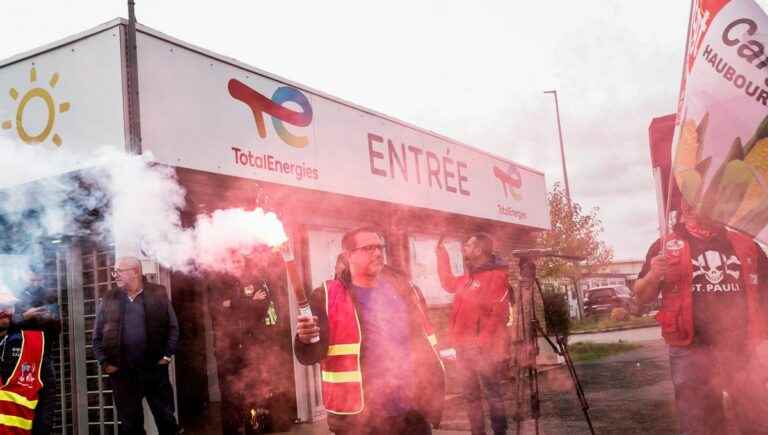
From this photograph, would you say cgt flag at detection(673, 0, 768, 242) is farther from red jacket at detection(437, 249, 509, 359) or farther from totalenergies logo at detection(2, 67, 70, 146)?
totalenergies logo at detection(2, 67, 70, 146)

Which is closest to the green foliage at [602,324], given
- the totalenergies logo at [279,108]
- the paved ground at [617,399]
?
the paved ground at [617,399]

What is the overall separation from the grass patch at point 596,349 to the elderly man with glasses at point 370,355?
1141cm

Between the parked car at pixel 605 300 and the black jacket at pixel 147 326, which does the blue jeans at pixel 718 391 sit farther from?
the parked car at pixel 605 300

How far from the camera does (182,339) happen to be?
24.0 ft

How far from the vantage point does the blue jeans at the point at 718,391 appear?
14.6 ft

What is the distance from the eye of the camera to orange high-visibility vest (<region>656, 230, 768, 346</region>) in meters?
4.48

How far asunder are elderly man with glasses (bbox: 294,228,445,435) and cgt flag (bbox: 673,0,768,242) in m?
1.98

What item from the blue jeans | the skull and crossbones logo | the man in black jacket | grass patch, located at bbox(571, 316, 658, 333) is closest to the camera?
the blue jeans

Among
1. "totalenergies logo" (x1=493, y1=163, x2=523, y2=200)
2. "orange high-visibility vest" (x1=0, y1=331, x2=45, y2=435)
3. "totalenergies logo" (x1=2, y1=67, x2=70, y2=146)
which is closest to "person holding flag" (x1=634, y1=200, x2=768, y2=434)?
"orange high-visibility vest" (x1=0, y1=331, x2=45, y2=435)

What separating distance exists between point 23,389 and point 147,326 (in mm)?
1147

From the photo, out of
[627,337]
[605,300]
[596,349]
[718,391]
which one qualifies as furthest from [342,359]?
[605,300]

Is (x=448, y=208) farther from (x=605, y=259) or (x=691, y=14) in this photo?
(x=605, y=259)

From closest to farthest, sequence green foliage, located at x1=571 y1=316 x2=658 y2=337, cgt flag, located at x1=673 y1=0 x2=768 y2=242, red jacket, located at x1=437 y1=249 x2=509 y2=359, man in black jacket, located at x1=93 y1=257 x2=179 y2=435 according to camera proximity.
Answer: cgt flag, located at x1=673 y1=0 x2=768 y2=242, man in black jacket, located at x1=93 y1=257 x2=179 y2=435, red jacket, located at x1=437 y1=249 x2=509 y2=359, green foliage, located at x1=571 y1=316 x2=658 y2=337

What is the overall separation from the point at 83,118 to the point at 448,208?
Result: 6370 millimetres
